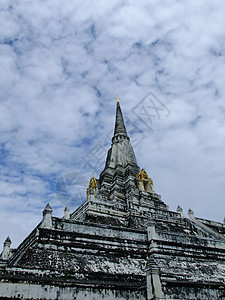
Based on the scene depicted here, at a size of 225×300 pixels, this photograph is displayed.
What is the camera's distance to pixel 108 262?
13.1 metres

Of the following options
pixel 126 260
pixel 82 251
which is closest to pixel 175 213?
pixel 126 260

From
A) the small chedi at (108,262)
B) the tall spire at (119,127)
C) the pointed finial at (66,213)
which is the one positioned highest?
the tall spire at (119,127)

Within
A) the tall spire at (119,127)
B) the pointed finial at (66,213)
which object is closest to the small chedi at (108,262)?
the pointed finial at (66,213)

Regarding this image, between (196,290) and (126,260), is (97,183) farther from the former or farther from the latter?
(196,290)

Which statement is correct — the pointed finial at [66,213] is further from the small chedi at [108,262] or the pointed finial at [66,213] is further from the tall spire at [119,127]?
the tall spire at [119,127]

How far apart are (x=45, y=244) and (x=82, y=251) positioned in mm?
1930

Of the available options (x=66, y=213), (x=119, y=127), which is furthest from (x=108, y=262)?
(x=119, y=127)

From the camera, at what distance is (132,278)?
12484mm

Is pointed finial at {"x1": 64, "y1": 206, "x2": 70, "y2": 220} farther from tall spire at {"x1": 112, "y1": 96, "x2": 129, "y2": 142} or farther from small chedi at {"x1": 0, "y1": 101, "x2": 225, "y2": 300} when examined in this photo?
tall spire at {"x1": 112, "y1": 96, "x2": 129, "y2": 142}

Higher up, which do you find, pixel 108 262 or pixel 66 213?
pixel 66 213

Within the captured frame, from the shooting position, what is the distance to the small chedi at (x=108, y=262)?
1024cm

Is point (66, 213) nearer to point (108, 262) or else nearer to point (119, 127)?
point (108, 262)

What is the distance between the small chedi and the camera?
1024cm

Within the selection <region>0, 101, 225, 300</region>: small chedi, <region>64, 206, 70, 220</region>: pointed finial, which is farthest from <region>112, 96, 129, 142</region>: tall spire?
<region>0, 101, 225, 300</region>: small chedi
